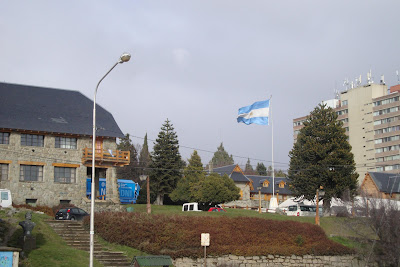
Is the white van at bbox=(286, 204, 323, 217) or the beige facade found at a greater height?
the beige facade

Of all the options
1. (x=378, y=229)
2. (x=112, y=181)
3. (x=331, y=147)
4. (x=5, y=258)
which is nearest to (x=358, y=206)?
(x=378, y=229)

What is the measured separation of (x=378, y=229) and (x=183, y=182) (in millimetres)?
28446

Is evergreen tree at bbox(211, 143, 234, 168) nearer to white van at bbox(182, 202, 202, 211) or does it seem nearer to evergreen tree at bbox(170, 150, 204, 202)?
evergreen tree at bbox(170, 150, 204, 202)

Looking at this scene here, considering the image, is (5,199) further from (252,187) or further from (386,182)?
(386,182)

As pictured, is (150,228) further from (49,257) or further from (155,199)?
(155,199)

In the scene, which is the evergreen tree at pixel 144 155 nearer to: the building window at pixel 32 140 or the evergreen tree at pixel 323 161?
the evergreen tree at pixel 323 161

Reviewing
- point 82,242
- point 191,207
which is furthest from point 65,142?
point 82,242

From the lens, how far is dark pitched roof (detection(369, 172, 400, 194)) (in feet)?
234

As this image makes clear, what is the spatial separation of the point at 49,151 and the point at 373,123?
8472 cm

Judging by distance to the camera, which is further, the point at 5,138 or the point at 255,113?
the point at 255,113

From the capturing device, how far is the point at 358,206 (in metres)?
37.5

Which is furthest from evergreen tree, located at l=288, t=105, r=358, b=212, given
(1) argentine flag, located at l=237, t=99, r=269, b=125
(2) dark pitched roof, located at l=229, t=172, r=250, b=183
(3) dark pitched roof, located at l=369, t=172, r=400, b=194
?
(2) dark pitched roof, located at l=229, t=172, r=250, b=183

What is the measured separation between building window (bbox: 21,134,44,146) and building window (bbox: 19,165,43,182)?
6.92ft

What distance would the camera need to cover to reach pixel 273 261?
33.1 meters
